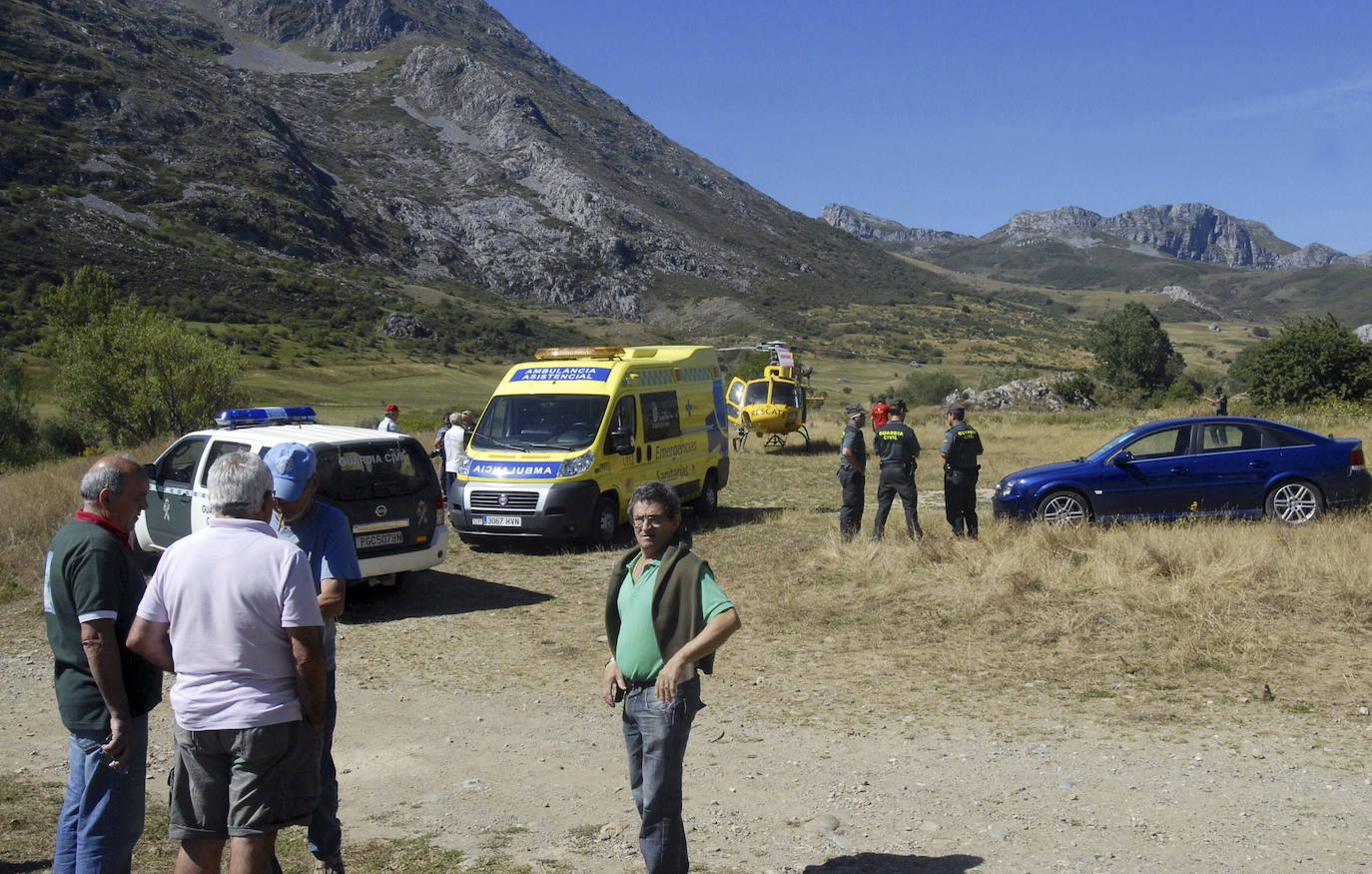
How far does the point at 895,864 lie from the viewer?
468 centimetres

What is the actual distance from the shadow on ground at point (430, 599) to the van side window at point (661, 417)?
Answer: 355cm

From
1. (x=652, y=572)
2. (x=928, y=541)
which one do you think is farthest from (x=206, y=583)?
(x=928, y=541)

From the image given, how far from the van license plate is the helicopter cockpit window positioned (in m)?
17.2

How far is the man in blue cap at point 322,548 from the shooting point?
4.38 m

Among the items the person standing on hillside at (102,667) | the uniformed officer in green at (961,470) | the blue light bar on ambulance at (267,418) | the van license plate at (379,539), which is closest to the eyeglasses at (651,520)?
the person standing on hillside at (102,667)

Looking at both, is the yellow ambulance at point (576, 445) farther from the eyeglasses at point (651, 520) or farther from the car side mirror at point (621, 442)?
the eyeglasses at point (651, 520)

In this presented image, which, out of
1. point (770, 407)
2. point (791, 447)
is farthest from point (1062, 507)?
point (791, 447)

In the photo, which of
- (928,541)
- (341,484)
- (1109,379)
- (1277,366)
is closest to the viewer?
(341,484)

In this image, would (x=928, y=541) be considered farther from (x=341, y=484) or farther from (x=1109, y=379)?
(x=1109, y=379)

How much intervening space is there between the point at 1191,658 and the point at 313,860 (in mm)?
5797

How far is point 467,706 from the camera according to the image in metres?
7.68

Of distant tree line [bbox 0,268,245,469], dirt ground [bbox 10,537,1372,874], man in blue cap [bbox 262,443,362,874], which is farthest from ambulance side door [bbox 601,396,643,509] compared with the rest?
distant tree line [bbox 0,268,245,469]

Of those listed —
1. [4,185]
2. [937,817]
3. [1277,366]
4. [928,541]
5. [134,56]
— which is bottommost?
[937,817]

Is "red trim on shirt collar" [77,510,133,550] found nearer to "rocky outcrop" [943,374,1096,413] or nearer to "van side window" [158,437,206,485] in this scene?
"van side window" [158,437,206,485]
